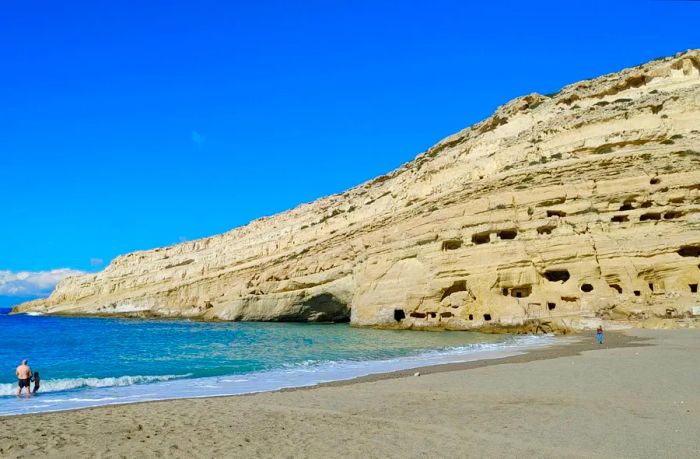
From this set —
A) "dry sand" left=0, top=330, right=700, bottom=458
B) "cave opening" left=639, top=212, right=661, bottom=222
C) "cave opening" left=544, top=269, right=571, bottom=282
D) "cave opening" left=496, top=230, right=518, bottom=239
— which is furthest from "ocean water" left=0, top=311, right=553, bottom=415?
"cave opening" left=639, top=212, right=661, bottom=222

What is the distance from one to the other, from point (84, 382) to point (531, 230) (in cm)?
2243

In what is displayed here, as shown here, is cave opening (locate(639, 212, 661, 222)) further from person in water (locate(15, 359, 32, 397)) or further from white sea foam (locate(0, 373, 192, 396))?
person in water (locate(15, 359, 32, 397))

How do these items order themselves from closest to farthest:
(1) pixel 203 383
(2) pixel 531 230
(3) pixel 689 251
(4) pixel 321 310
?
1. (1) pixel 203 383
2. (3) pixel 689 251
3. (2) pixel 531 230
4. (4) pixel 321 310

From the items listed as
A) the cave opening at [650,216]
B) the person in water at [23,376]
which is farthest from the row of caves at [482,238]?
the person in water at [23,376]

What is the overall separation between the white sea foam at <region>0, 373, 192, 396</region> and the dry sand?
476 cm

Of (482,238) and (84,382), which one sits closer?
(84,382)

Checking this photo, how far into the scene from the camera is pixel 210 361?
18703 mm

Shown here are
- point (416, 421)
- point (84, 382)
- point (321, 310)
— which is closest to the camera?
point (416, 421)

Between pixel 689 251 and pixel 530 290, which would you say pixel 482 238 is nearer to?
pixel 530 290

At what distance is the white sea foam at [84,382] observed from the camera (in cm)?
1350

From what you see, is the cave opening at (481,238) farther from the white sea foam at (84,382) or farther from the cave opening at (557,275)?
the white sea foam at (84,382)

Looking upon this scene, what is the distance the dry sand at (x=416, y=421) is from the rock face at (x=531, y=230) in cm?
1448

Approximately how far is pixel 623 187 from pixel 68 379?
26.2m

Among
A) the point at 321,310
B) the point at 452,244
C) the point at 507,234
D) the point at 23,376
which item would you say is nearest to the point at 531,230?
the point at 507,234
